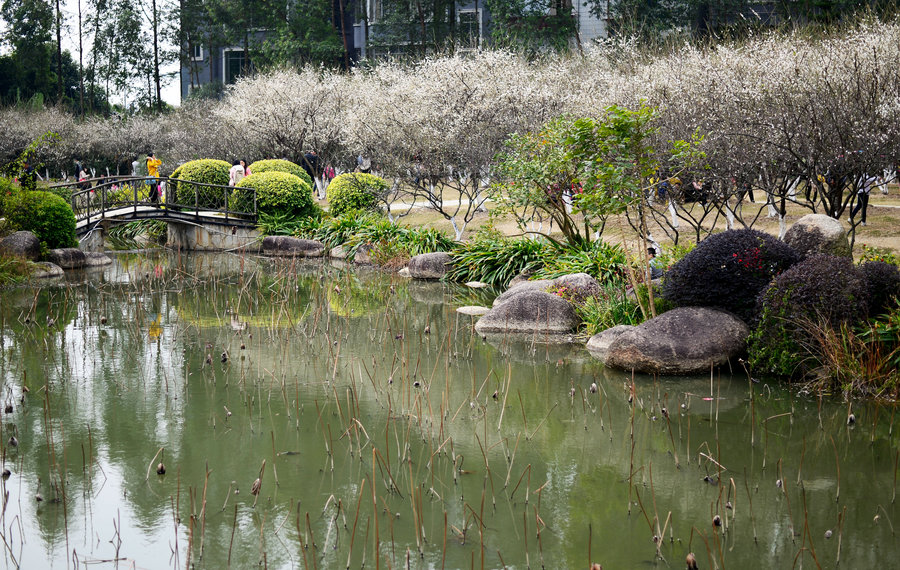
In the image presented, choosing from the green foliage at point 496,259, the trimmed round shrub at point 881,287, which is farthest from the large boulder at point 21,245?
the trimmed round shrub at point 881,287

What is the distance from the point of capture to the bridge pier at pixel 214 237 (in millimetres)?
24000

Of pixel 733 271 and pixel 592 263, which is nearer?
pixel 733 271

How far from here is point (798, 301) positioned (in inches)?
378

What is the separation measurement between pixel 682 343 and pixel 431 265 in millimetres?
9165

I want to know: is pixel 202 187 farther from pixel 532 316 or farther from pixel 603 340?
pixel 603 340

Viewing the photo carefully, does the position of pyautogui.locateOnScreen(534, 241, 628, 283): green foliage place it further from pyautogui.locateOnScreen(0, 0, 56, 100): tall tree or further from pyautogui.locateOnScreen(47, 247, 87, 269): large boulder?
pyautogui.locateOnScreen(0, 0, 56, 100): tall tree

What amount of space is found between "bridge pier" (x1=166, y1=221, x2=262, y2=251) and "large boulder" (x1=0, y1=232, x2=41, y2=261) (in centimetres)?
→ 566

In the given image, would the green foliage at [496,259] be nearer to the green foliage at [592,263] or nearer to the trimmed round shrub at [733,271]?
the green foliage at [592,263]

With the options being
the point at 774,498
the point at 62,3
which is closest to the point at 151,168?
the point at 774,498

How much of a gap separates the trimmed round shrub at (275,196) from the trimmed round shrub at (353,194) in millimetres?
825

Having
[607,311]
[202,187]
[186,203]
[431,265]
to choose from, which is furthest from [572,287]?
[186,203]

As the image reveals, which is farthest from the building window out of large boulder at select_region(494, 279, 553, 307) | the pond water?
the pond water

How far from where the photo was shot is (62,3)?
5378 centimetres

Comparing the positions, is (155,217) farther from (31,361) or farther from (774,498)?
(774,498)
